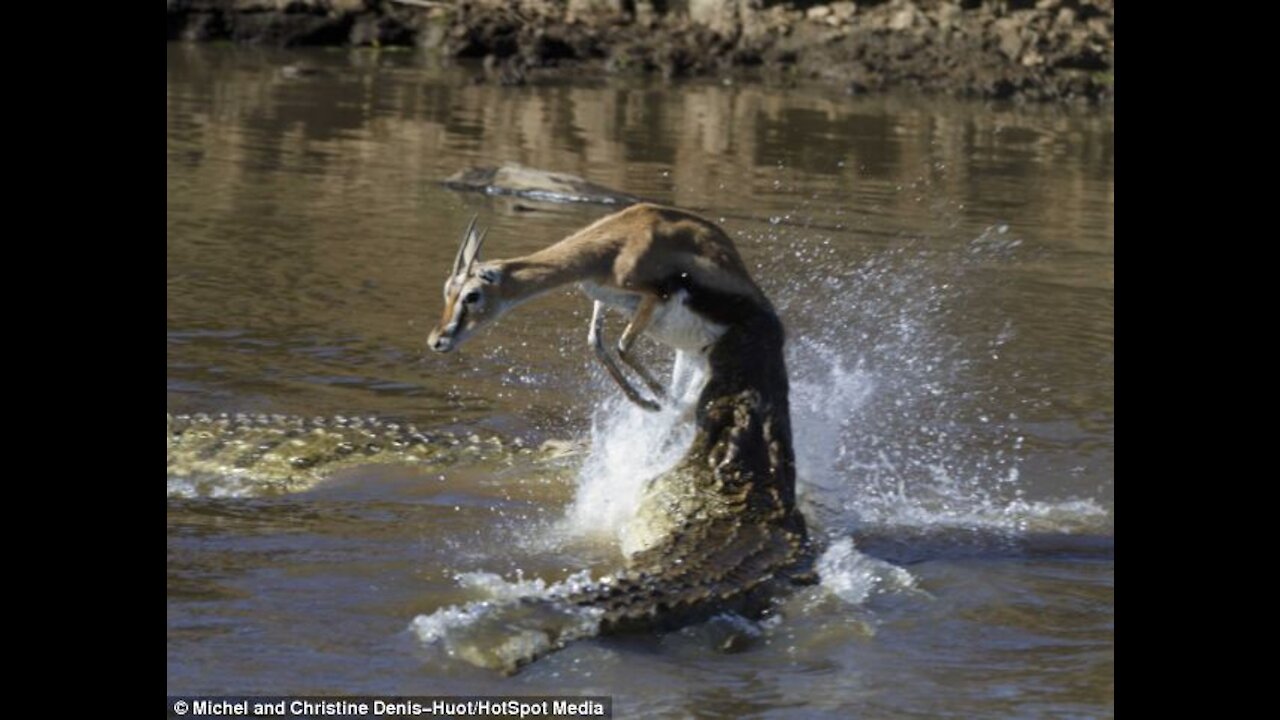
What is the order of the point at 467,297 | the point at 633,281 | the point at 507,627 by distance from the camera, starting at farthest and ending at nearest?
the point at 633,281
the point at 467,297
the point at 507,627

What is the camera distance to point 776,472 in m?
6.93

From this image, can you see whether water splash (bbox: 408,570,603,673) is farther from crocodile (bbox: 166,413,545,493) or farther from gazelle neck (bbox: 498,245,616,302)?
crocodile (bbox: 166,413,545,493)

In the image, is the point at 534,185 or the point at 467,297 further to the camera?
the point at 534,185

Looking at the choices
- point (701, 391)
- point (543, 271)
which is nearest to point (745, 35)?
point (701, 391)

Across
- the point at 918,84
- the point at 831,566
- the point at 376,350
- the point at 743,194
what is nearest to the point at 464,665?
the point at 831,566

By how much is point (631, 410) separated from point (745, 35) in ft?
52.3

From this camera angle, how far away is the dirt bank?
21.8 meters

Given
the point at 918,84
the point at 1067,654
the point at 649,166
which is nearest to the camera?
the point at 1067,654

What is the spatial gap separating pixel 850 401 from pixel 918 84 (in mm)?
13782

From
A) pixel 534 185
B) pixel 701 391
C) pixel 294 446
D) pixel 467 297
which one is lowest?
pixel 294 446

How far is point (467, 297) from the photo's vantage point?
648cm

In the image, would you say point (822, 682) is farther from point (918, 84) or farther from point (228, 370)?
point (918, 84)

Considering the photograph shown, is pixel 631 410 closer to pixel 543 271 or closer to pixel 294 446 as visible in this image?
pixel 543 271

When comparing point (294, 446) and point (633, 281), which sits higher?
point (633, 281)
